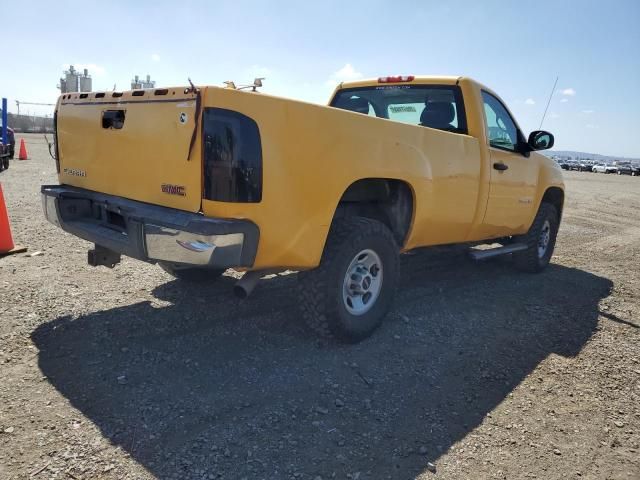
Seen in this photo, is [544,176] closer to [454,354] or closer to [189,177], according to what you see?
[454,354]

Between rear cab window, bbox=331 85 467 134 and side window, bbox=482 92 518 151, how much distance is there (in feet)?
1.12

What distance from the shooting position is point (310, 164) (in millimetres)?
3006

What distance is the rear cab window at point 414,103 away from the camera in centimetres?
490

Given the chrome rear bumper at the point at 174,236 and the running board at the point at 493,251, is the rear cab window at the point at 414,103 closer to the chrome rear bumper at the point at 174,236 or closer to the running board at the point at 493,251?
the running board at the point at 493,251

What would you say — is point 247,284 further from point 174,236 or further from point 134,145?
point 134,145

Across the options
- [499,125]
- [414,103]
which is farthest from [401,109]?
[499,125]

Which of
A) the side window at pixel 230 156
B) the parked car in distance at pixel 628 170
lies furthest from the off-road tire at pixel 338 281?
the parked car in distance at pixel 628 170

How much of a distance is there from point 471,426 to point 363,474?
0.82 metres

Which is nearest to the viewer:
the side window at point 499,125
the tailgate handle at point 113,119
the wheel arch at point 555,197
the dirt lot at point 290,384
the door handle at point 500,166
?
the dirt lot at point 290,384

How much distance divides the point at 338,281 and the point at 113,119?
74.5 inches

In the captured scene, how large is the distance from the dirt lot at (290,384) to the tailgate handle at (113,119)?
1499 millimetres

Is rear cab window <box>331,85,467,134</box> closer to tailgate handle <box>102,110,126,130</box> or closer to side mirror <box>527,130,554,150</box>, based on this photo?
side mirror <box>527,130,554,150</box>

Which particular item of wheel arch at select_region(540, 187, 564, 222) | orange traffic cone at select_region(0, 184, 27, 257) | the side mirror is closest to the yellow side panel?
the side mirror

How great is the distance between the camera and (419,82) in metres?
5.05
